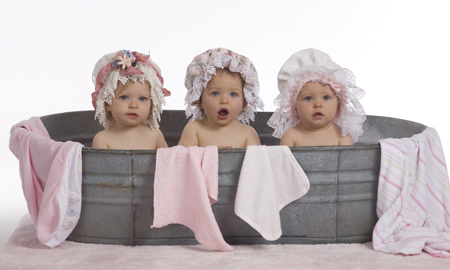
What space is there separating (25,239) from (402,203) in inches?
64.8

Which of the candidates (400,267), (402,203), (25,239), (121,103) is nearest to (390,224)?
(402,203)

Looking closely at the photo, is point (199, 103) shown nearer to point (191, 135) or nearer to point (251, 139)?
point (191, 135)

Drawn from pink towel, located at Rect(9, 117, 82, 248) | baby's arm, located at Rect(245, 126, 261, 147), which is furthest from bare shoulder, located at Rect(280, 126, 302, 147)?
pink towel, located at Rect(9, 117, 82, 248)

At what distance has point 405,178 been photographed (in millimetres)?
2748

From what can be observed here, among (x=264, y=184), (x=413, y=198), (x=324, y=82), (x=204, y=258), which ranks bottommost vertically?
(x=204, y=258)

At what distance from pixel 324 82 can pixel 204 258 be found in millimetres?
1044

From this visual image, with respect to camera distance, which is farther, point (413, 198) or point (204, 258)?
point (413, 198)

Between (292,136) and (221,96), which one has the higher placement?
(221,96)

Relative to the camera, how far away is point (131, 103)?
306 cm

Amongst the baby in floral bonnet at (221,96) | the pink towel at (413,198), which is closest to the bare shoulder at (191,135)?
the baby in floral bonnet at (221,96)

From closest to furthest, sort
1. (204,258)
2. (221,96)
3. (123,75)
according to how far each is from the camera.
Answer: (204,258), (123,75), (221,96)

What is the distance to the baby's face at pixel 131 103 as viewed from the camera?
10.0 feet

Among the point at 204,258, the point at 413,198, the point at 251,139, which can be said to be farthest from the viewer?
the point at 251,139

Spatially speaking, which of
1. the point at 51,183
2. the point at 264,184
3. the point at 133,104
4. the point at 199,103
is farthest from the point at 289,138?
the point at 51,183
